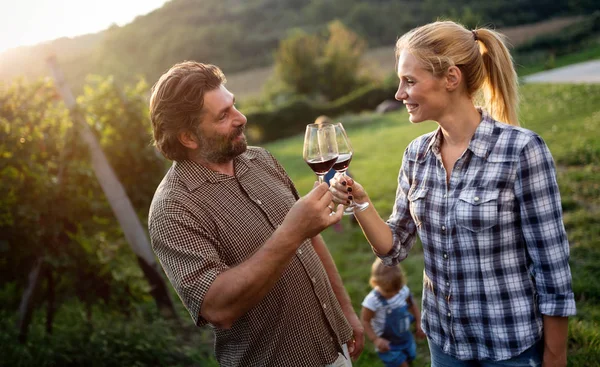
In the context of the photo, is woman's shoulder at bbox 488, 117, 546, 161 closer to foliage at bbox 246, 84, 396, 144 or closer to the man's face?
the man's face

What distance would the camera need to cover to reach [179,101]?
222 centimetres

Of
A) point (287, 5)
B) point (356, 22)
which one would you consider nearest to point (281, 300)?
point (356, 22)

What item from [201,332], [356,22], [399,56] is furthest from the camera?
[356,22]

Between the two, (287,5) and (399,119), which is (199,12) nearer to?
(287,5)

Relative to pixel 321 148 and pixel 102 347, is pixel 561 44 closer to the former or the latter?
pixel 102 347

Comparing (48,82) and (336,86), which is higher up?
(48,82)

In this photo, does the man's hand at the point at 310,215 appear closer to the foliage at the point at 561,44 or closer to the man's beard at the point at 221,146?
the man's beard at the point at 221,146

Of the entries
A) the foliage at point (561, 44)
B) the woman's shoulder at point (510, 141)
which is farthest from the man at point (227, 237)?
the foliage at point (561, 44)

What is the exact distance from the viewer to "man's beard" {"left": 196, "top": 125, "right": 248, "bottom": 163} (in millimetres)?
2270

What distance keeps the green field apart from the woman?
1.78ft


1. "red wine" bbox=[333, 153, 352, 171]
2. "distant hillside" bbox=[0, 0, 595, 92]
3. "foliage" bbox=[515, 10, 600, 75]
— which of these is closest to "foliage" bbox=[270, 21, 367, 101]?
"distant hillside" bbox=[0, 0, 595, 92]

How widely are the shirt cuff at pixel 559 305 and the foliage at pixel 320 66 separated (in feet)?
95.4

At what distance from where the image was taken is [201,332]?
16.4 ft

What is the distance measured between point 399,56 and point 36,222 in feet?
12.5
